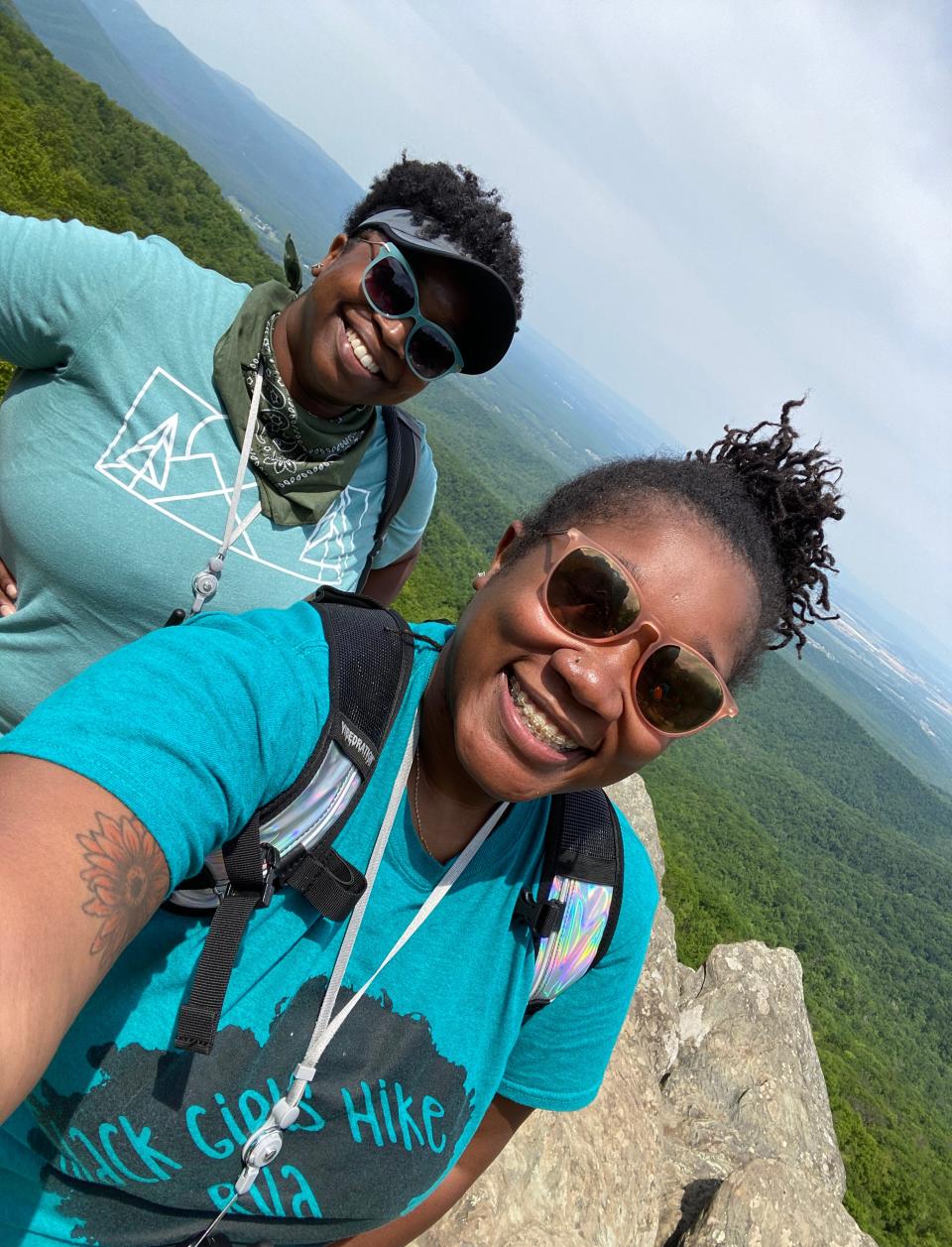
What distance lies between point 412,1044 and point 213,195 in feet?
219

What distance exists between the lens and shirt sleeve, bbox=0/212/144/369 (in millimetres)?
1677

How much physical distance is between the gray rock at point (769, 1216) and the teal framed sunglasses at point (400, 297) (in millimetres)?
5645

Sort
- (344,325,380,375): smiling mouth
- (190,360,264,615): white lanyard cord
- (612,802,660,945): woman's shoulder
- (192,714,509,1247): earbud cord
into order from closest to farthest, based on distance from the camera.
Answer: (192,714,509,1247): earbud cord, (612,802,660,945): woman's shoulder, (190,360,264,615): white lanyard cord, (344,325,380,375): smiling mouth

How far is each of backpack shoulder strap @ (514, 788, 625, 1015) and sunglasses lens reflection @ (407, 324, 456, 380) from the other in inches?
52.5

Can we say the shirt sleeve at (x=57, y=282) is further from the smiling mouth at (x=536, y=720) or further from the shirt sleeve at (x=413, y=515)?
the smiling mouth at (x=536, y=720)

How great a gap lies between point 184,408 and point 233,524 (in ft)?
1.00

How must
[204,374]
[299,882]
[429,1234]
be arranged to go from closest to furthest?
[299,882] < [204,374] < [429,1234]

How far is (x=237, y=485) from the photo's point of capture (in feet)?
6.08

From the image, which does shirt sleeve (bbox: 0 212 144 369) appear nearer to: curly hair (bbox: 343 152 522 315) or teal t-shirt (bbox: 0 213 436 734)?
teal t-shirt (bbox: 0 213 436 734)

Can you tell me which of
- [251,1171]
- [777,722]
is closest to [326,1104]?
[251,1171]

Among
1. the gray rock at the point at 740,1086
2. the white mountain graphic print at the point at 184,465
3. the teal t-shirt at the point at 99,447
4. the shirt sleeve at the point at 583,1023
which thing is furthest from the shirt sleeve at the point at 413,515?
the gray rock at the point at 740,1086

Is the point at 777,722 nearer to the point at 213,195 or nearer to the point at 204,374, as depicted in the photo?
the point at 213,195

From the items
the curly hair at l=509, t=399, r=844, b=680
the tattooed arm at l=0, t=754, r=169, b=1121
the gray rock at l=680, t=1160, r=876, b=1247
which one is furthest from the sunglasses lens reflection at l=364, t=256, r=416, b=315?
the gray rock at l=680, t=1160, r=876, b=1247

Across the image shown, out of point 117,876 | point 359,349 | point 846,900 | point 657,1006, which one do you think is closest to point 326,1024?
point 117,876
